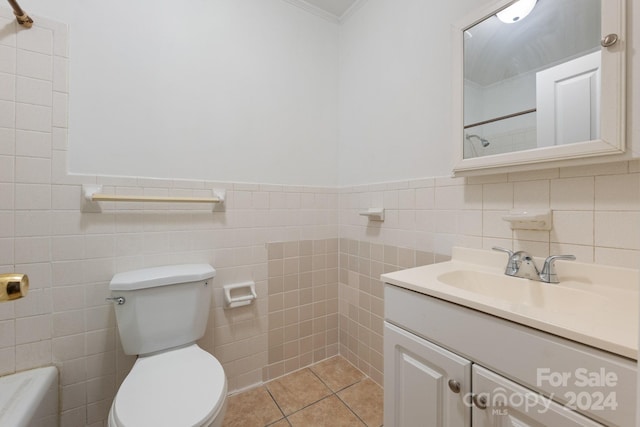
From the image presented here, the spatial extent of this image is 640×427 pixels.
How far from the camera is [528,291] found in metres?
0.93

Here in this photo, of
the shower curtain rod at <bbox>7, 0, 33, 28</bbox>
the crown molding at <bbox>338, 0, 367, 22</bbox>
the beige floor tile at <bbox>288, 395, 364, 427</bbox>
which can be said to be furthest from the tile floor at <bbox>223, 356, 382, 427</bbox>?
the crown molding at <bbox>338, 0, 367, 22</bbox>

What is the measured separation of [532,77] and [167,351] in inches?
75.4

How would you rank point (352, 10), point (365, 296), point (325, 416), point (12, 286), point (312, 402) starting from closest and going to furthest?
point (12, 286), point (325, 416), point (312, 402), point (365, 296), point (352, 10)

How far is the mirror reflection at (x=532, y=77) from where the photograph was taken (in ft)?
2.81

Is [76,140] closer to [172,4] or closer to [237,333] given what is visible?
[172,4]

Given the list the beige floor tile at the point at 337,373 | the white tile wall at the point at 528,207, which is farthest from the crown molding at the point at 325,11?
the beige floor tile at the point at 337,373

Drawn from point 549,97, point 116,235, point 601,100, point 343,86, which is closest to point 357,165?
point 343,86

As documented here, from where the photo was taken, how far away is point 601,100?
81 centimetres

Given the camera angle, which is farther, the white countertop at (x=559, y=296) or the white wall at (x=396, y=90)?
the white wall at (x=396, y=90)

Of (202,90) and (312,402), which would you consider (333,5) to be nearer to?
(202,90)

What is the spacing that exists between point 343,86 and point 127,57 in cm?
131

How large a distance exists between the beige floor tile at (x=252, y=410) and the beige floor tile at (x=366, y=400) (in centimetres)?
40

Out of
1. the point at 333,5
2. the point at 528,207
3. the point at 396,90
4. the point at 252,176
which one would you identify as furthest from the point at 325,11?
the point at 528,207

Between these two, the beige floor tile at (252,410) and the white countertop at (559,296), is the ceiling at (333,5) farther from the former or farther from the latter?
the beige floor tile at (252,410)
